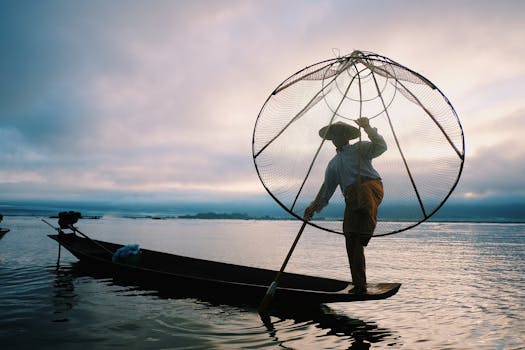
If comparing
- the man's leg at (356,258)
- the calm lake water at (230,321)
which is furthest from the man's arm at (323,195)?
the calm lake water at (230,321)

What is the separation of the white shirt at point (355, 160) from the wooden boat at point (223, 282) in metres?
1.88

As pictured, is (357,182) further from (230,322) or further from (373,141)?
(230,322)

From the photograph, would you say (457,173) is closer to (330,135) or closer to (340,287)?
(330,135)

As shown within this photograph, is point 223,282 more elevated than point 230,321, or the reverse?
point 223,282

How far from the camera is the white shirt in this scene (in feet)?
17.9

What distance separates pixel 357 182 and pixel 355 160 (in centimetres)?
36

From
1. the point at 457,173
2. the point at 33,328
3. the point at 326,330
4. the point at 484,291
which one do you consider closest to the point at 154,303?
the point at 33,328

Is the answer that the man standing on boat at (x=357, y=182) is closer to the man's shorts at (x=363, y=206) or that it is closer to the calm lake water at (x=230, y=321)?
the man's shorts at (x=363, y=206)

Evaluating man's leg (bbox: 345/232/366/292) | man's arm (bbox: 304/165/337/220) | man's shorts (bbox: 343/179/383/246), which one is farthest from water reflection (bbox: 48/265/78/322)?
man's shorts (bbox: 343/179/383/246)

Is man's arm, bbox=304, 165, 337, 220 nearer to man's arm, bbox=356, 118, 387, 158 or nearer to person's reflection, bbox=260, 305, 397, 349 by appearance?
man's arm, bbox=356, 118, 387, 158

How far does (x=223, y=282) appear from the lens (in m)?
7.00

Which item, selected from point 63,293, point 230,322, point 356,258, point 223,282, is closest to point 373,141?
point 356,258

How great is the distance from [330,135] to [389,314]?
174 inches

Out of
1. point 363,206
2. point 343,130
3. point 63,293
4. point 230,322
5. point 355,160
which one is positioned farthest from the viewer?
point 63,293
